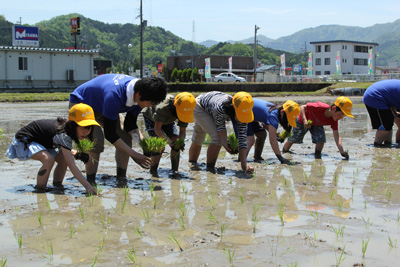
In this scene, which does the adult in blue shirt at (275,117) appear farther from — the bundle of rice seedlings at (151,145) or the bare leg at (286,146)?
the bundle of rice seedlings at (151,145)

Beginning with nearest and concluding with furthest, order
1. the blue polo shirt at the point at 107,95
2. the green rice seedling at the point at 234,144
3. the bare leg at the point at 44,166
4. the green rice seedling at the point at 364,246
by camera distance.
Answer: the green rice seedling at the point at 364,246 → the blue polo shirt at the point at 107,95 → the bare leg at the point at 44,166 → the green rice seedling at the point at 234,144

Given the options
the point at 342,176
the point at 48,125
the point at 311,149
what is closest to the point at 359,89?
the point at 311,149

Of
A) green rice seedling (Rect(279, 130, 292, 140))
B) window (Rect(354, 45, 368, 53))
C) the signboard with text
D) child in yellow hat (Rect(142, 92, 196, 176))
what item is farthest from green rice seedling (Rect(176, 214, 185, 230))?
window (Rect(354, 45, 368, 53))

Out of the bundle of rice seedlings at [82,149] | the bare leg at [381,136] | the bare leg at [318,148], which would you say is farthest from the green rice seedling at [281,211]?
the bare leg at [381,136]

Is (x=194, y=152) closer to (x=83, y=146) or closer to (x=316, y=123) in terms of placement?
(x=316, y=123)

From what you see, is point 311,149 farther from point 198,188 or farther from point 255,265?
point 255,265

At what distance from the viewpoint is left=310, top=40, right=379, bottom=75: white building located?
2931 inches

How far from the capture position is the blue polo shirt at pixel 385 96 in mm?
9398

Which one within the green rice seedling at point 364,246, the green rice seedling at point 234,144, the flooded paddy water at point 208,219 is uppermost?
the green rice seedling at point 234,144

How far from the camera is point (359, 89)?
29.7 meters

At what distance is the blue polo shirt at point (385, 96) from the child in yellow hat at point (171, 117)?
4706mm

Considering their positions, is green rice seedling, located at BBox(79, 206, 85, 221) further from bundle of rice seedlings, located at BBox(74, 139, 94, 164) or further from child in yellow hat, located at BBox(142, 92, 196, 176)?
child in yellow hat, located at BBox(142, 92, 196, 176)

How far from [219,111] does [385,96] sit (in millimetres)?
4624

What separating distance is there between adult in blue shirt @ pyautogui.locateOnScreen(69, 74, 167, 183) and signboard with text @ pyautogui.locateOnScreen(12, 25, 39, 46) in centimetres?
4094
